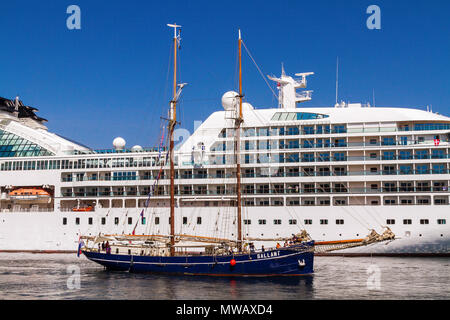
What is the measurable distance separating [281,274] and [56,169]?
1240 inches

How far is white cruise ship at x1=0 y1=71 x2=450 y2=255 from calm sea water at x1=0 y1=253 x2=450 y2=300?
5032mm

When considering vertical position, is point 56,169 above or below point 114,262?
above

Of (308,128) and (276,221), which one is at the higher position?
(308,128)

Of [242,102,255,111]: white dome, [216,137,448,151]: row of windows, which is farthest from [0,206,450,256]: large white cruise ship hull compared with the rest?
[242,102,255,111]: white dome

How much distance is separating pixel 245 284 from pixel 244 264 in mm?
4207

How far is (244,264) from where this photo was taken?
3541cm

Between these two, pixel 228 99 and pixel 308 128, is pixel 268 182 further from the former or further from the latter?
pixel 228 99

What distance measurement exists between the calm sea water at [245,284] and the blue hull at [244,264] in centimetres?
137

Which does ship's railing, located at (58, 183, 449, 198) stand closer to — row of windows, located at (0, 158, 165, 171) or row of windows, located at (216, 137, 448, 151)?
row of windows, located at (0, 158, 165, 171)

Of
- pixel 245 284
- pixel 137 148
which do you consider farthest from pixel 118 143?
pixel 245 284
